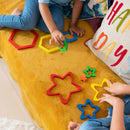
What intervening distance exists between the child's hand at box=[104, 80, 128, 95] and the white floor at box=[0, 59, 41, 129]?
516mm

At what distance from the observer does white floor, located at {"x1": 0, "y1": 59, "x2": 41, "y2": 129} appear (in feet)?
3.68

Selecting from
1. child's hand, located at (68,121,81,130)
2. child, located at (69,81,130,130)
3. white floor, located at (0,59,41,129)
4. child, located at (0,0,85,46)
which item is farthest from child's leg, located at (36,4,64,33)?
child's hand, located at (68,121,81,130)

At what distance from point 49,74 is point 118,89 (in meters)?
0.37

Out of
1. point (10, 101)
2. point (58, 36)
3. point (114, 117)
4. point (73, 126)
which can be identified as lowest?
point (10, 101)

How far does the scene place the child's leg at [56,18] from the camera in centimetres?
119

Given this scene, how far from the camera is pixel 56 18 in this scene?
120 cm

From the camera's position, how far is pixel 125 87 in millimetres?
900

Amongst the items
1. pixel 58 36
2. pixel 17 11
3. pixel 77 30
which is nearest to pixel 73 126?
pixel 58 36

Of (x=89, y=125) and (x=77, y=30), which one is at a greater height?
(x=77, y=30)

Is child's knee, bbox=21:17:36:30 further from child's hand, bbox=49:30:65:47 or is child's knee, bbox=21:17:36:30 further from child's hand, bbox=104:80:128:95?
child's hand, bbox=104:80:128:95

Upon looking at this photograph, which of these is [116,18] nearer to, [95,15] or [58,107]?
[95,15]

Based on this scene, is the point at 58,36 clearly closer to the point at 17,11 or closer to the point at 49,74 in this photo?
the point at 49,74

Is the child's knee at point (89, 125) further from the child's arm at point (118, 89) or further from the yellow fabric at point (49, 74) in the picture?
the child's arm at point (118, 89)

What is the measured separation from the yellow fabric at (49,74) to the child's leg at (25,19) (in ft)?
0.18
